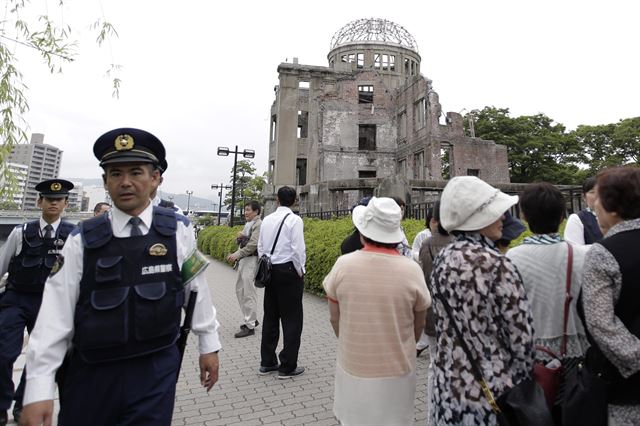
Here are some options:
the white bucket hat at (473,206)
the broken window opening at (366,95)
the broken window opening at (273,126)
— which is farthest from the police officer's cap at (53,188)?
the broken window opening at (366,95)

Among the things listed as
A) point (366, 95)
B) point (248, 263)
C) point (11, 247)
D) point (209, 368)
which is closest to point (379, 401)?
point (209, 368)

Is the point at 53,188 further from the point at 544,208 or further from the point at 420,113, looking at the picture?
the point at 420,113

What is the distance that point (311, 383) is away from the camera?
4543mm

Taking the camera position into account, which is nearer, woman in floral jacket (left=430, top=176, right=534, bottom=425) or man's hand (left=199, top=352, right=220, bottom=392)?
woman in floral jacket (left=430, top=176, right=534, bottom=425)

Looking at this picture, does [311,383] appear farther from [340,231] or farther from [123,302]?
[340,231]

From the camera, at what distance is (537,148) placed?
34500 millimetres

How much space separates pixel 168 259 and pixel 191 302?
38 centimetres

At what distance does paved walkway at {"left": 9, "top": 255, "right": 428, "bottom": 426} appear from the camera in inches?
147

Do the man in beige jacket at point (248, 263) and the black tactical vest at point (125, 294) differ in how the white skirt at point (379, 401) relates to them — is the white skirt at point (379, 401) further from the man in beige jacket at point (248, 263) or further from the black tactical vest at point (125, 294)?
the man in beige jacket at point (248, 263)

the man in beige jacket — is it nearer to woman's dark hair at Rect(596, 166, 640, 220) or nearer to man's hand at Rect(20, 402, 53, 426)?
man's hand at Rect(20, 402, 53, 426)

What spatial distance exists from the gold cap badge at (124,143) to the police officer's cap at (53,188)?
8.10ft

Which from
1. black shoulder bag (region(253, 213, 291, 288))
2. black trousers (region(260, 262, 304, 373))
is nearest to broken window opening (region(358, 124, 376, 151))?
black shoulder bag (region(253, 213, 291, 288))

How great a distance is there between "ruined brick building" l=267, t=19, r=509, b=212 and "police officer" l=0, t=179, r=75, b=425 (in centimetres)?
2380

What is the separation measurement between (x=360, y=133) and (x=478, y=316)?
3288cm
